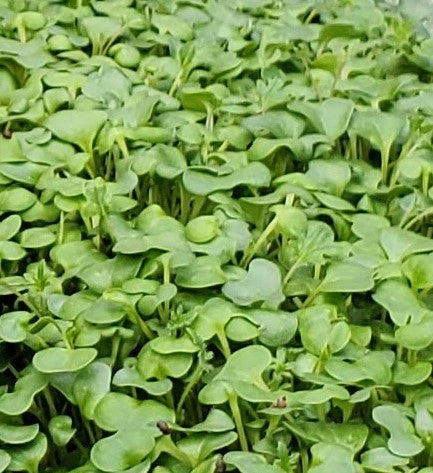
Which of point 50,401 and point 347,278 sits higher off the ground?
point 347,278

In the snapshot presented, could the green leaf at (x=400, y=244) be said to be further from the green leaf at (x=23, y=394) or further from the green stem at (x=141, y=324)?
the green leaf at (x=23, y=394)

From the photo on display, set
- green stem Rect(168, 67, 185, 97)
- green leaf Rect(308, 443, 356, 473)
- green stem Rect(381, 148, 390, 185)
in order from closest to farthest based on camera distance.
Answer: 1. green leaf Rect(308, 443, 356, 473)
2. green stem Rect(381, 148, 390, 185)
3. green stem Rect(168, 67, 185, 97)

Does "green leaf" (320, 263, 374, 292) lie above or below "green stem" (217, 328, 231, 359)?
above

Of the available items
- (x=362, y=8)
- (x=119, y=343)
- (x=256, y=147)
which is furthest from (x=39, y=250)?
(x=362, y=8)

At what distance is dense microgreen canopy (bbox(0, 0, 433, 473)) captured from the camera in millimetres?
870

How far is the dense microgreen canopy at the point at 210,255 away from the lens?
0.87m

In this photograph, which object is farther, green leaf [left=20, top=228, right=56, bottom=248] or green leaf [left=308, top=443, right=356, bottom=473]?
green leaf [left=20, top=228, right=56, bottom=248]

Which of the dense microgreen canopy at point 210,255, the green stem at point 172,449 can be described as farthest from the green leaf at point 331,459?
the green stem at point 172,449

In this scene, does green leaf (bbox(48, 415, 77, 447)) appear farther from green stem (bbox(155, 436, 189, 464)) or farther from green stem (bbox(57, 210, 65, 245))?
green stem (bbox(57, 210, 65, 245))

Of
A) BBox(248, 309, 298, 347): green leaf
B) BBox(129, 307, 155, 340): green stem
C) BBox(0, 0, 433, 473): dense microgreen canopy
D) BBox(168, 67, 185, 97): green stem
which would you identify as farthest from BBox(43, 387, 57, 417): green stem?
BBox(168, 67, 185, 97): green stem

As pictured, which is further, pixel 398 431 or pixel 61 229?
pixel 61 229

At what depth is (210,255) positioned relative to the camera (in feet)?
3.30

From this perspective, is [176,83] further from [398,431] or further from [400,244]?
[398,431]

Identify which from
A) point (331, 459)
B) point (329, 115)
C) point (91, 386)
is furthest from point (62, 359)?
point (329, 115)
